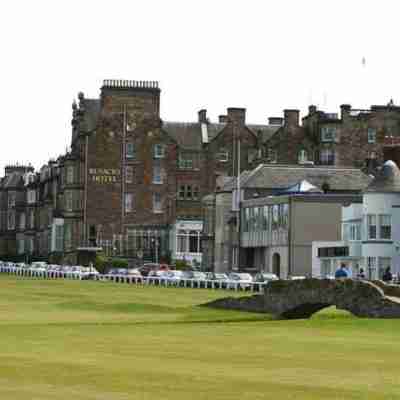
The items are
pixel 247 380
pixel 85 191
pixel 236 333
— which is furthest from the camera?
pixel 85 191

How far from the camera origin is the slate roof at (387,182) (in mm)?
96250

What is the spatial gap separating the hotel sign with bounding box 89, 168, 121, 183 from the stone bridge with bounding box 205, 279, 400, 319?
313 ft

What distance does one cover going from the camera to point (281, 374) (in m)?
23.8

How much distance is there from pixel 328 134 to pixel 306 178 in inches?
1138

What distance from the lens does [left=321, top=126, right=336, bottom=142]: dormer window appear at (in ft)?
487

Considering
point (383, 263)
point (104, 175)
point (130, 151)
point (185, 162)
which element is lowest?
point (383, 263)

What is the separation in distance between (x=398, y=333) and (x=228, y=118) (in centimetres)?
11512

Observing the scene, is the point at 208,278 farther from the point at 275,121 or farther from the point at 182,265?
the point at 275,121

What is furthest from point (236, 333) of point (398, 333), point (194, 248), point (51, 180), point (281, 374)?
point (51, 180)

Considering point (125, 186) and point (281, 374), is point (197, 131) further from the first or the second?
point (281, 374)

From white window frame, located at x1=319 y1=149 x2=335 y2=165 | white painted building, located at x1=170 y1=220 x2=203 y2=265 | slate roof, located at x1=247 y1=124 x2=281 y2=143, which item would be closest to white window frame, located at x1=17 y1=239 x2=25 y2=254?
white painted building, located at x1=170 y1=220 x2=203 y2=265

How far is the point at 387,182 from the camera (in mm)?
96562

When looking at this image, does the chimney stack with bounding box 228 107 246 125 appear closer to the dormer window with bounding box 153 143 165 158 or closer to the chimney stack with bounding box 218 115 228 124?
the chimney stack with bounding box 218 115 228 124

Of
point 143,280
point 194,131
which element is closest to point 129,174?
point 194,131
